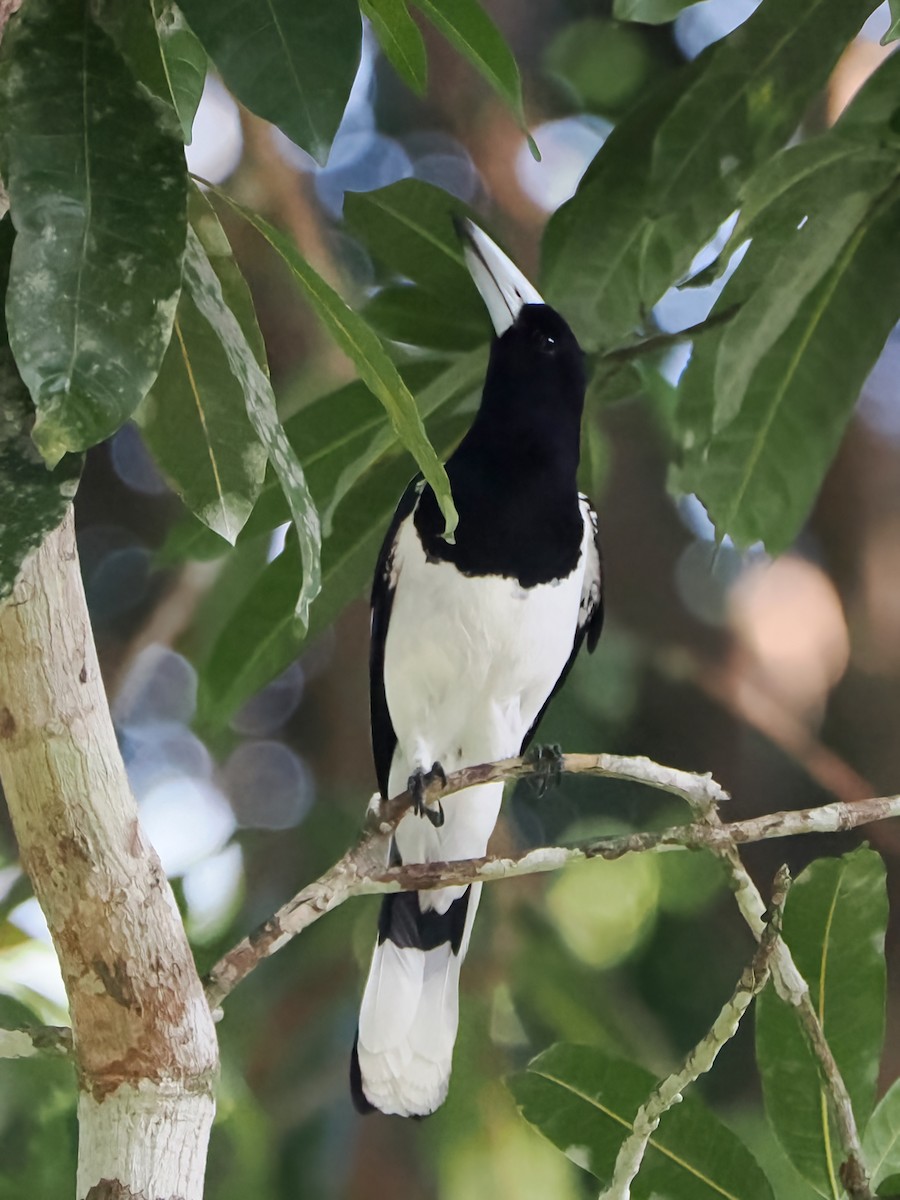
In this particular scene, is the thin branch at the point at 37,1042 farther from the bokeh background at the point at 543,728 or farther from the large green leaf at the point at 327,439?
the bokeh background at the point at 543,728

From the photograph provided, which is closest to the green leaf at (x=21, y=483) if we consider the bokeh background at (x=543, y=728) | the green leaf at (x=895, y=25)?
the green leaf at (x=895, y=25)

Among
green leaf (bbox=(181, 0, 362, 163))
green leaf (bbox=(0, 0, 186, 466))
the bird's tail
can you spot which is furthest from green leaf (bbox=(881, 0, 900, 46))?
the bird's tail

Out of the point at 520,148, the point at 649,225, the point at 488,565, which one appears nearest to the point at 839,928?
the point at 488,565

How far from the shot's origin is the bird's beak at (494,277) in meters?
1.25

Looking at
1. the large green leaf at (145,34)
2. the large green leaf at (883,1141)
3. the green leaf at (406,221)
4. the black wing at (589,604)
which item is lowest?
the large green leaf at (883,1141)

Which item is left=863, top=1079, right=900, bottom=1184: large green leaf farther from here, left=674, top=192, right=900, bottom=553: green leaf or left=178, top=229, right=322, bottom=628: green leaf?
left=178, top=229, right=322, bottom=628: green leaf

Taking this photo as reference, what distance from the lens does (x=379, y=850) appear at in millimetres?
926

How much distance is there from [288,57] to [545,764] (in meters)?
0.53

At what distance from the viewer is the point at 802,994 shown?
0.82 metres

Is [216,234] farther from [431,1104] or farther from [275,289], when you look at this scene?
[275,289]

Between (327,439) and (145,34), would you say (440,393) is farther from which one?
(145,34)

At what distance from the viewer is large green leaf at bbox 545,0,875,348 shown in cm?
109

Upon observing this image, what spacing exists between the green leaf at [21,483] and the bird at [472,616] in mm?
613

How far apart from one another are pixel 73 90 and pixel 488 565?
684mm
